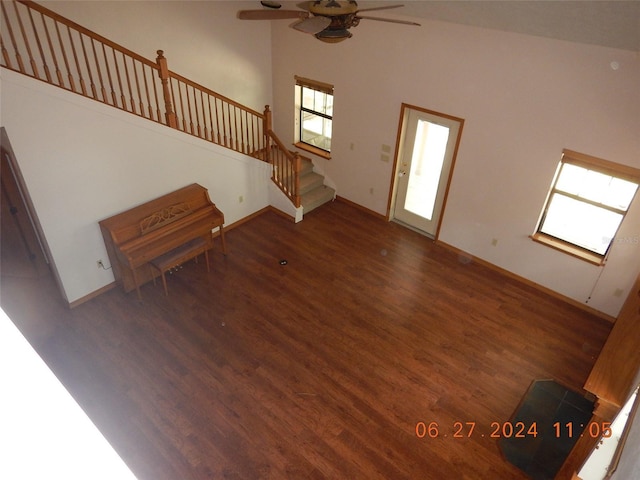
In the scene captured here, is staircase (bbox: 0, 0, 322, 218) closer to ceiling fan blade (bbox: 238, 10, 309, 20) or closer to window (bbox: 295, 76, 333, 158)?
window (bbox: 295, 76, 333, 158)

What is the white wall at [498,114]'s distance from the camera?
15.6ft

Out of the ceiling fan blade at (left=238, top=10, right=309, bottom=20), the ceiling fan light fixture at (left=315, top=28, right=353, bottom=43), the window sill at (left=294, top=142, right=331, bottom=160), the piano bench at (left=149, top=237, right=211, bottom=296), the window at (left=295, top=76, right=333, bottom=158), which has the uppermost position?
the ceiling fan blade at (left=238, top=10, right=309, bottom=20)

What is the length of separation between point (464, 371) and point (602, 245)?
8.02 feet

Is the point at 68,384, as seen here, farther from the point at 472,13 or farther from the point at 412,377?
the point at 472,13

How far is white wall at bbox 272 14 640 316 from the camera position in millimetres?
4750

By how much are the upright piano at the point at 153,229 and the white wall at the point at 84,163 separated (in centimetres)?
15

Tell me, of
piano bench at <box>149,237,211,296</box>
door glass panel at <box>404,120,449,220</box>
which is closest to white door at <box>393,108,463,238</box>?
door glass panel at <box>404,120,449,220</box>

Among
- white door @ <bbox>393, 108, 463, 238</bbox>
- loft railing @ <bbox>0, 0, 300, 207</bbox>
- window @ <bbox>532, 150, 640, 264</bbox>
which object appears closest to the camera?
loft railing @ <bbox>0, 0, 300, 207</bbox>

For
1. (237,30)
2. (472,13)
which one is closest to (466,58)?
(472,13)

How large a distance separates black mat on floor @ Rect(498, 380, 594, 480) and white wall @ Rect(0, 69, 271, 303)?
15.9 feet

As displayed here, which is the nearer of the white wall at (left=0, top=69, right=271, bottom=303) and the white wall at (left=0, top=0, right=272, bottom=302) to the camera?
the white wall at (left=0, top=69, right=271, bottom=303)

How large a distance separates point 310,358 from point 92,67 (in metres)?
4.47

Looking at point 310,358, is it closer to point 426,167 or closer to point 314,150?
point 426,167

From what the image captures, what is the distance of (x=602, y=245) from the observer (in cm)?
543
